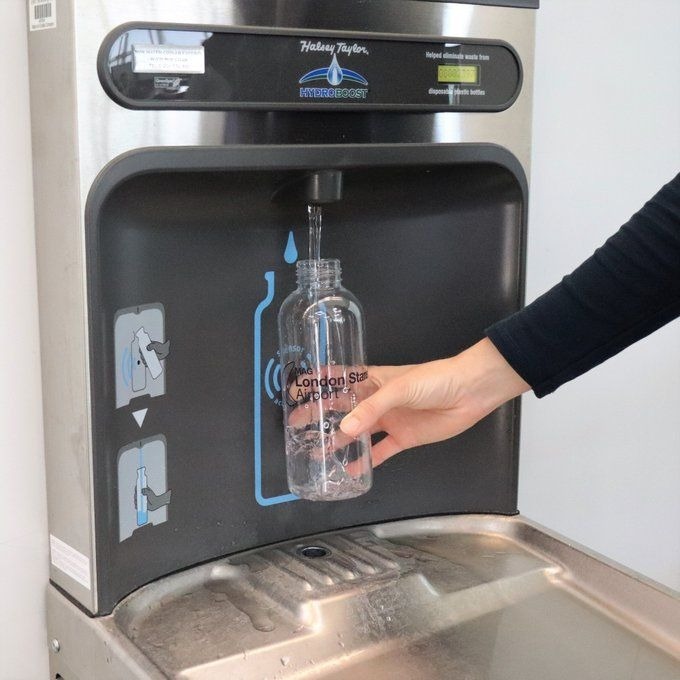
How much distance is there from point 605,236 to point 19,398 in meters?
0.73

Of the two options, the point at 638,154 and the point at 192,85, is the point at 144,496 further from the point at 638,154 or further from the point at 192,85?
the point at 638,154

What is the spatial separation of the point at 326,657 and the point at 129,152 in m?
0.42

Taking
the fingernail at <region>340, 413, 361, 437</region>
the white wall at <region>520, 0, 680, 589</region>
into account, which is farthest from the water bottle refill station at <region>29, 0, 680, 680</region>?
the white wall at <region>520, 0, 680, 589</region>

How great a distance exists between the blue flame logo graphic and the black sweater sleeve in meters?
0.25

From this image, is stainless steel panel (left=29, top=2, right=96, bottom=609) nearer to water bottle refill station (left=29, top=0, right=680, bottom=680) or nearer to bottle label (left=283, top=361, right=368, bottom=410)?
water bottle refill station (left=29, top=0, right=680, bottom=680)

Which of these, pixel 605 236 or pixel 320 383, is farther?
pixel 605 236

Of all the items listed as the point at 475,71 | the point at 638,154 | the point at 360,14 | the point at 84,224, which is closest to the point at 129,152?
the point at 84,224

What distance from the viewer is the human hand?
0.91 meters

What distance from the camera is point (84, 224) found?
0.75 metres

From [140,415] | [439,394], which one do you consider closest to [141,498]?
[140,415]

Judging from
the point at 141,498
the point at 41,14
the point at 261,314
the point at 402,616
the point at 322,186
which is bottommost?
the point at 402,616

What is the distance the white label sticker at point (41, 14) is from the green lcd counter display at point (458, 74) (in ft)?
1.06

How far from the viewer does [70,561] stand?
0.84m

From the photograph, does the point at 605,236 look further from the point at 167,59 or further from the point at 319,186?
the point at 167,59
